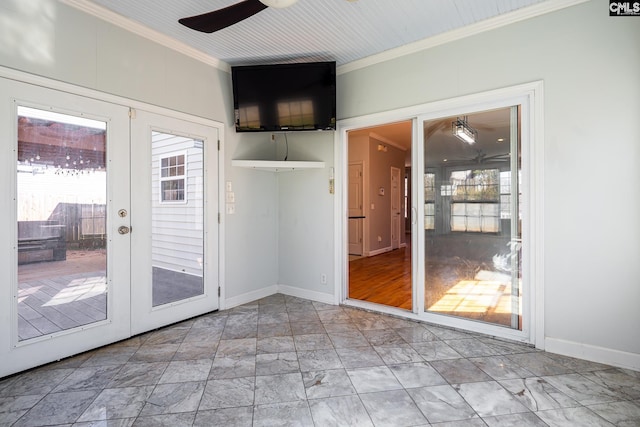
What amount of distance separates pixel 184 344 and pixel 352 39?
10.5 feet

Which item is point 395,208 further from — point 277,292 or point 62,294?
point 62,294

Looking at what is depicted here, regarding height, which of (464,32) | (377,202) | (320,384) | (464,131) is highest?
(464,32)

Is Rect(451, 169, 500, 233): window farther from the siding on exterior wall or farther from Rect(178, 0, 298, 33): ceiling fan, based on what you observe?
the siding on exterior wall

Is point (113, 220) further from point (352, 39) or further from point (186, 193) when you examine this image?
point (352, 39)

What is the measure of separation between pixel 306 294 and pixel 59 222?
102 inches

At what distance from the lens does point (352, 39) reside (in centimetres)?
311

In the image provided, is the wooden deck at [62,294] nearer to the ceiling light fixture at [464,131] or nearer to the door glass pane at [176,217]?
the door glass pane at [176,217]

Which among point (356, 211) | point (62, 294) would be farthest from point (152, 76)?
point (356, 211)

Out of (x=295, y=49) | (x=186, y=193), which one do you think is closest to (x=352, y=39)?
(x=295, y=49)

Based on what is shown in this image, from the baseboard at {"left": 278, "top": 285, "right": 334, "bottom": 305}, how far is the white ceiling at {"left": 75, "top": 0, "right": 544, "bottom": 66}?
2.73m

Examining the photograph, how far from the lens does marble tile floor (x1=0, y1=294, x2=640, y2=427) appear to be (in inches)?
70.3

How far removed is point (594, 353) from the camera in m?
2.38

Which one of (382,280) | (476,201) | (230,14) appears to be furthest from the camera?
(382,280)

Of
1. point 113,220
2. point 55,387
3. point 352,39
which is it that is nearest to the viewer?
point 55,387
